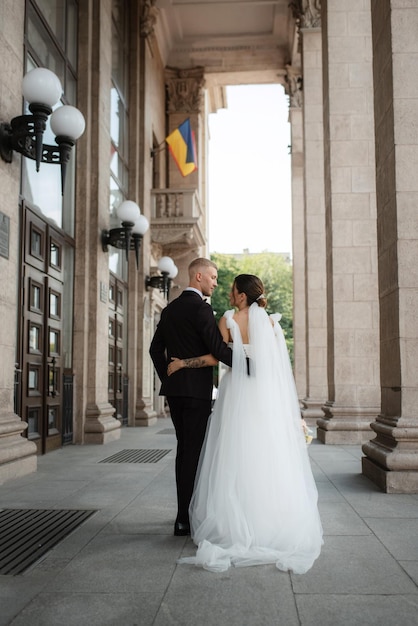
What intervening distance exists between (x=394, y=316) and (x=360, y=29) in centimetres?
721

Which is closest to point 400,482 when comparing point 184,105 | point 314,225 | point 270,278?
point 314,225

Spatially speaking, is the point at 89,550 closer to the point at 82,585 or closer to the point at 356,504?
the point at 82,585

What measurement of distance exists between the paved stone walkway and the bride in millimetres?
215

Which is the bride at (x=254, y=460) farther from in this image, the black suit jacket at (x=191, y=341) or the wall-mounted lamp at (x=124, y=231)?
the wall-mounted lamp at (x=124, y=231)

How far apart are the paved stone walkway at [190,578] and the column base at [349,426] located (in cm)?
471

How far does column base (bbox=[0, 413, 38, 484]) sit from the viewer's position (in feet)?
22.9

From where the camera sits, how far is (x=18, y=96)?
25.9 feet

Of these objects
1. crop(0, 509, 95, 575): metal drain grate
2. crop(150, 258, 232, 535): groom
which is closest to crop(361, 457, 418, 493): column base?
crop(150, 258, 232, 535): groom

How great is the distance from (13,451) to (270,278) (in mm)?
49095

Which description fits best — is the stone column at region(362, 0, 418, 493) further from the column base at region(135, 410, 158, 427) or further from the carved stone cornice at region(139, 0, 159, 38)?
the carved stone cornice at region(139, 0, 159, 38)

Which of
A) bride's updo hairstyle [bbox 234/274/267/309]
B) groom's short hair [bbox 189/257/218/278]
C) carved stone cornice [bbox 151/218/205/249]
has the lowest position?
bride's updo hairstyle [bbox 234/274/267/309]

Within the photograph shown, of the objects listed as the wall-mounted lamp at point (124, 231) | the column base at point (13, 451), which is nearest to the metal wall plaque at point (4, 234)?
the column base at point (13, 451)

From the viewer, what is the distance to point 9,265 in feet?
24.4

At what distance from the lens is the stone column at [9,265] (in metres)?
7.16
